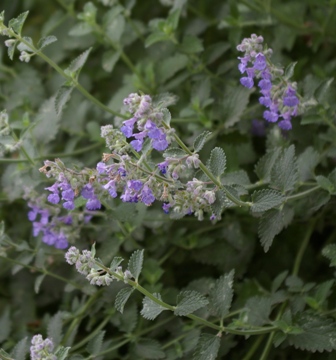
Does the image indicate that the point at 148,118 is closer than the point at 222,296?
Yes

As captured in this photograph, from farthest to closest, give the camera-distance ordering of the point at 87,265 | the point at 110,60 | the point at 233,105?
the point at 110,60 < the point at 233,105 < the point at 87,265

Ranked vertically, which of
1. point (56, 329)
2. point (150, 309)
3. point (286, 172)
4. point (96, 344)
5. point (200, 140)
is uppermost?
point (200, 140)

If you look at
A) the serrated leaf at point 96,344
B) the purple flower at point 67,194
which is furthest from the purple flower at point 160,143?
the serrated leaf at point 96,344

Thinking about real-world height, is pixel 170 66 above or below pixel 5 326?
above

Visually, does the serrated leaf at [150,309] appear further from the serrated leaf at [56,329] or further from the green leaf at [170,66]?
the green leaf at [170,66]

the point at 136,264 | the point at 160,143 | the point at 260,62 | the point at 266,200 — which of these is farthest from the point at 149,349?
the point at 260,62

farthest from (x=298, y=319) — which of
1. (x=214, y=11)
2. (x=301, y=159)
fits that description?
(x=214, y=11)

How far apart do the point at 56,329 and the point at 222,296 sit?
47 cm

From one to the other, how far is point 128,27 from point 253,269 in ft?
3.21

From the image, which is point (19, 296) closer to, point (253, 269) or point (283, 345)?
point (253, 269)

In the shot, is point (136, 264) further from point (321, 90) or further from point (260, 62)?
point (321, 90)

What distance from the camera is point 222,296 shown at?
5.11 ft

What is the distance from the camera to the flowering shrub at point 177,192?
1400mm

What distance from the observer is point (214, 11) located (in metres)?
2.35
